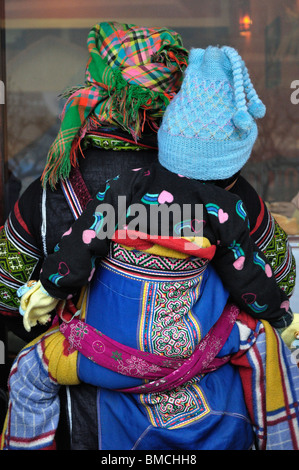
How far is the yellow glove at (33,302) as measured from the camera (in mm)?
1687

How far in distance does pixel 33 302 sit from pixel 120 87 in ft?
2.36

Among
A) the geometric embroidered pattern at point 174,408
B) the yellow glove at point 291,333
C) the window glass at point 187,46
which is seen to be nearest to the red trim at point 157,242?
the geometric embroidered pattern at point 174,408

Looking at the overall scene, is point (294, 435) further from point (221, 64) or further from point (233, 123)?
point (221, 64)

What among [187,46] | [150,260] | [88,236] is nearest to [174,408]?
[150,260]

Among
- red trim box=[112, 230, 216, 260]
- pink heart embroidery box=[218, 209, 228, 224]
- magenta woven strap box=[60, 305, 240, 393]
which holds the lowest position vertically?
magenta woven strap box=[60, 305, 240, 393]

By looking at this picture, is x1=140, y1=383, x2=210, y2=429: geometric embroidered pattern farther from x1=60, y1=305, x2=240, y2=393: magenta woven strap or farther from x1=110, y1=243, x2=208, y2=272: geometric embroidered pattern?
x1=110, y1=243, x2=208, y2=272: geometric embroidered pattern

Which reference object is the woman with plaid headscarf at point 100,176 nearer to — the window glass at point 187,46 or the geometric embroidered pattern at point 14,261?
the geometric embroidered pattern at point 14,261

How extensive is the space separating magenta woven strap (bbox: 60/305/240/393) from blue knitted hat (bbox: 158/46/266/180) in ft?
1.75

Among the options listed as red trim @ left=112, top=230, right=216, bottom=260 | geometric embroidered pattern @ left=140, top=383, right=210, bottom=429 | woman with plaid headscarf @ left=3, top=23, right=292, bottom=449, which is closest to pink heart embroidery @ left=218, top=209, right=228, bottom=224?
red trim @ left=112, top=230, right=216, bottom=260

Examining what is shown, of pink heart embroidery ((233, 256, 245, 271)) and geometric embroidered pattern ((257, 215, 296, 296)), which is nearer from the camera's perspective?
pink heart embroidery ((233, 256, 245, 271))

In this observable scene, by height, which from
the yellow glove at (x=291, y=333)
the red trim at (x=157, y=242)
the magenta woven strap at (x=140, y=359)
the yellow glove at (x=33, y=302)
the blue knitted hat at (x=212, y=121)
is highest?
the blue knitted hat at (x=212, y=121)

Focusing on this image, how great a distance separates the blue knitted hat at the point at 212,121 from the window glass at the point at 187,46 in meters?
2.27

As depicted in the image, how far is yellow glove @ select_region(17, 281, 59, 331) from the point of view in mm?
1687
